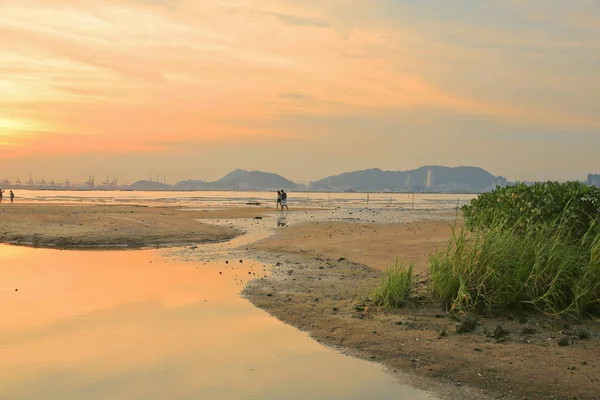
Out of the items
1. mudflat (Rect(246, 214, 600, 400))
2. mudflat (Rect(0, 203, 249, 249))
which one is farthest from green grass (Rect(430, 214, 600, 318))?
mudflat (Rect(0, 203, 249, 249))

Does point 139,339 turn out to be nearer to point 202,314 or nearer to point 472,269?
point 202,314

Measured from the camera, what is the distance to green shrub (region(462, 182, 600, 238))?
460 inches

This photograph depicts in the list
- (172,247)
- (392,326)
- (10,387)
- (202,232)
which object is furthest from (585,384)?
(202,232)

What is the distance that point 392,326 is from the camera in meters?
9.77

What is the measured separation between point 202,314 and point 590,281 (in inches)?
308

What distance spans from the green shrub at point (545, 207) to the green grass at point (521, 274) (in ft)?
1.92

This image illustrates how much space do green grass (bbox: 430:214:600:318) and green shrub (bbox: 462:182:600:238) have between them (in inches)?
23.0

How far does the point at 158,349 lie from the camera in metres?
8.54

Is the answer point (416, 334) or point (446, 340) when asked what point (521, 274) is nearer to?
point (446, 340)

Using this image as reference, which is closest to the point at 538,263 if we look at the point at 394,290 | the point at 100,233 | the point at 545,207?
the point at 545,207

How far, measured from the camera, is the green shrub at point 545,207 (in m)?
11.7

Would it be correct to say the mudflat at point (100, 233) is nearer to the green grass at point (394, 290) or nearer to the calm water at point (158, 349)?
the calm water at point (158, 349)

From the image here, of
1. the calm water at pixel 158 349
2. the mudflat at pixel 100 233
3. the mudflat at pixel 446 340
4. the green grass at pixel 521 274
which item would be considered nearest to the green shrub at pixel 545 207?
the green grass at pixel 521 274

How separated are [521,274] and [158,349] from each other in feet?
23.4
